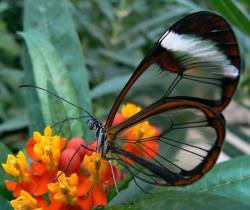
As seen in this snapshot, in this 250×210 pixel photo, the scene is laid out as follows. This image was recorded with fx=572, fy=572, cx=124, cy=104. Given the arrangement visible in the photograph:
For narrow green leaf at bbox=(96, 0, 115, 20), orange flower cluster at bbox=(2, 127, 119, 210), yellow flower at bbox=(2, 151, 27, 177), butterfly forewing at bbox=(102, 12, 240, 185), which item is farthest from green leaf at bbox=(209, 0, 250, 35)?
narrow green leaf at bbox=(96, 0, 115, 20)

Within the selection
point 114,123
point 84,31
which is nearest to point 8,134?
point 84,31

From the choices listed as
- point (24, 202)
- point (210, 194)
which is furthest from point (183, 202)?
point (24, 202)

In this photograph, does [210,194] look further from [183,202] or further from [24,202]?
[24,202]

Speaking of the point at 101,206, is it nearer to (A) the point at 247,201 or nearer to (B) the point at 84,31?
(A) the point at 247,201

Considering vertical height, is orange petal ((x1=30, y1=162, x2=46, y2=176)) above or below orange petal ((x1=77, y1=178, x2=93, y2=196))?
above

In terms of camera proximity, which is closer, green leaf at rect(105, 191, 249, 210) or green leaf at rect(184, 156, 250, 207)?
green leaf at rect(105, 191, 249, 210)

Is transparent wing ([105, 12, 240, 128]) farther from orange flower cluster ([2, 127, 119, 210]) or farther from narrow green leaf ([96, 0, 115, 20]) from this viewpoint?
narrow green leaf ([96, 0, 115, 20])
